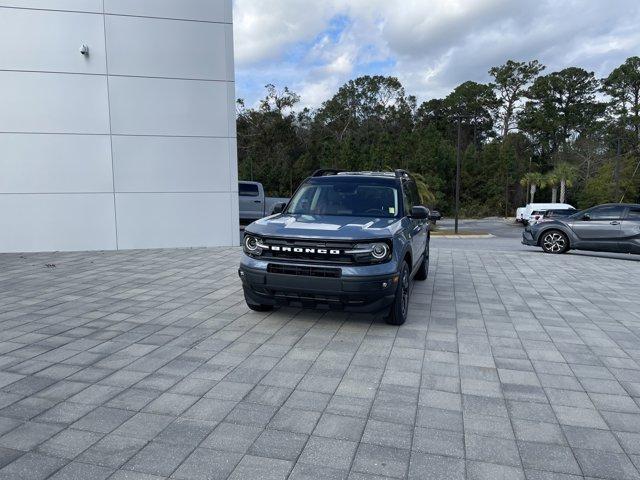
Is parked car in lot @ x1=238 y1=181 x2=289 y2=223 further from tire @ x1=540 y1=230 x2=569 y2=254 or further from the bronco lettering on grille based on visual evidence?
the bronco lettering on grille

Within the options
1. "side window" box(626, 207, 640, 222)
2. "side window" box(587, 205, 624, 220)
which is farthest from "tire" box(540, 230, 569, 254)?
"side window" box(626, 207, 640, 222)

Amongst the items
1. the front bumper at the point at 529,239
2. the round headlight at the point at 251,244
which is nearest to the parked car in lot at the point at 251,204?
the front bumper at the point at 529,239

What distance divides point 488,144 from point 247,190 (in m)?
37.7

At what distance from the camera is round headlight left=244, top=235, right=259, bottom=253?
518 centimetres

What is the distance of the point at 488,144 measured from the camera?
48.0m

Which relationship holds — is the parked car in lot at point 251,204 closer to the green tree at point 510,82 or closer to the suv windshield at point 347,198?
the suv windshield at point 347,198

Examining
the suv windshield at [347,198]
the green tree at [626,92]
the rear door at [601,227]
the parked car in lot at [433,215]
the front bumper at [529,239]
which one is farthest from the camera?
the green tree at [626,92]

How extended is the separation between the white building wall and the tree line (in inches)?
1042

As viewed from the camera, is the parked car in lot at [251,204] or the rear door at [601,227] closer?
the rear door at [601,227]

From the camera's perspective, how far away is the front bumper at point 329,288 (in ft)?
15.5

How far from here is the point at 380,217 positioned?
5.75m

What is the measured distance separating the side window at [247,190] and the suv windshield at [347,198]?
11.4 m

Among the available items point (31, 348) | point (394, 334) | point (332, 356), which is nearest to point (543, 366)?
point (394, 334)

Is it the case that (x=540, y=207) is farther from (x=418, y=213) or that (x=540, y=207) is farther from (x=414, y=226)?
(x=418, y=213)
